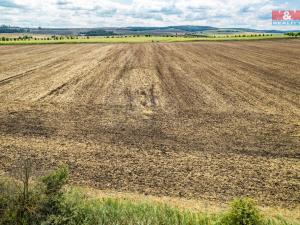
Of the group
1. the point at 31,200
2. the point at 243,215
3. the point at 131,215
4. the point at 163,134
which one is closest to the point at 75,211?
the point at 31,200

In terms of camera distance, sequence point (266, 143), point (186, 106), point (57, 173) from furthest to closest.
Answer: point (186, 106) < point (266, 143) < point (57, 173)

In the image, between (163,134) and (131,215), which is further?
(163,134)

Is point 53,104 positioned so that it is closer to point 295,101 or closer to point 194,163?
point 194,163

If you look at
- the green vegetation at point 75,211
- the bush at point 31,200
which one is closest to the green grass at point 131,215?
the green vegetation at point 75,211

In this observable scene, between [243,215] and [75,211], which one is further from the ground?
[243,215]

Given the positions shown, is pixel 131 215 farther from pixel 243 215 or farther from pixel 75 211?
pixel 243 215

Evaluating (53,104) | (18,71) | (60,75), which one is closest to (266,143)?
(53,104)
